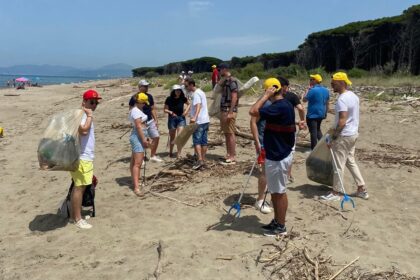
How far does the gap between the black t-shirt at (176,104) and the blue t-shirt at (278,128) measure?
4.26 meters

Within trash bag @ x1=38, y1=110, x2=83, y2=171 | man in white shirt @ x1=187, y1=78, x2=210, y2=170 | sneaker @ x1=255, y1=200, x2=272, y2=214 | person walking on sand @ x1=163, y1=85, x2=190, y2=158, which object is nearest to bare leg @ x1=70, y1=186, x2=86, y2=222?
trash bag @ x1=38, y1=110, x2=83, y2=171

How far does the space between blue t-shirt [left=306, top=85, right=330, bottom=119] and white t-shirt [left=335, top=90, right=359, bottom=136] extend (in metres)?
2.44

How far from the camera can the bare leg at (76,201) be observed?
5445mm

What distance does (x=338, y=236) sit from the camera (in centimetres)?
516

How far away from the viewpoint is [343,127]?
19.7ft

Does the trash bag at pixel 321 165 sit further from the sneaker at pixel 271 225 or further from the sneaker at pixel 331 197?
the sneaker at pixel 271 225

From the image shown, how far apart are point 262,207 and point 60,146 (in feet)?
8.94

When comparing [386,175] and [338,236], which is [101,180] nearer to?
[338,236]

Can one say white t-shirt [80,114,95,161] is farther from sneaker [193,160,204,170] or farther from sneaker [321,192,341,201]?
sneaker [321,192,341,201]

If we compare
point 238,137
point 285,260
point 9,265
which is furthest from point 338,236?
point 238,137

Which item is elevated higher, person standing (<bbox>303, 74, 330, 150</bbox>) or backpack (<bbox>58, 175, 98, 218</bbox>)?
person standing (<bbox>303, 74, 330, 150</bbox>)

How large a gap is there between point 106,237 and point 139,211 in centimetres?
88

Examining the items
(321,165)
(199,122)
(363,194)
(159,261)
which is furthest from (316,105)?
(159,261)

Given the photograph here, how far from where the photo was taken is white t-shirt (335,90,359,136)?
234 inches
